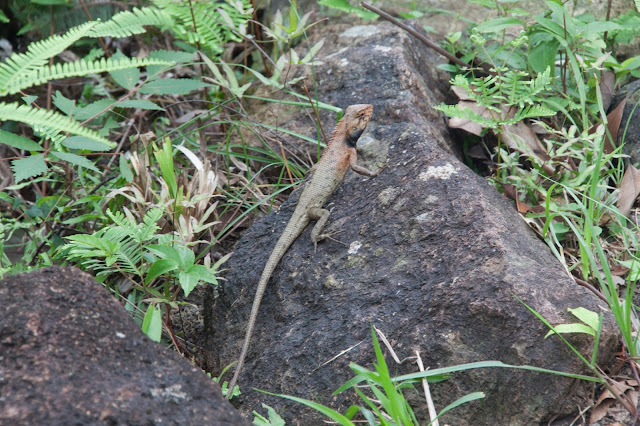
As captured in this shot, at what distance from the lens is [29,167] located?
12.3 feet

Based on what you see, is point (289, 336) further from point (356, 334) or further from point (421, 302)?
point (421, 302)

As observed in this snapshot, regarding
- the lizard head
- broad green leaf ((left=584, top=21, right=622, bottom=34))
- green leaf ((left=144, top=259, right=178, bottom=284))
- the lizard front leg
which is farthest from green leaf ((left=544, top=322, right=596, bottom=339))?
broad green leaf ((left=584, top=21, right=622, bottom=34))

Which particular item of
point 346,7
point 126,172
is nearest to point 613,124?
point 346,7

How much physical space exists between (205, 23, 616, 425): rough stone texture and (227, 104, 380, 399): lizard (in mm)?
77

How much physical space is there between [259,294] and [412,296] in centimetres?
100

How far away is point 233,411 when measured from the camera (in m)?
2.38

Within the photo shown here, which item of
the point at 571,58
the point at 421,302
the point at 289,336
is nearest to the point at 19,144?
the point at 289,336

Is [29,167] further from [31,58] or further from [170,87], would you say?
[31,58]

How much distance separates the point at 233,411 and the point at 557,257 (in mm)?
2460

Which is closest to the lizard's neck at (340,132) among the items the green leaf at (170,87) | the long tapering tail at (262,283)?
the long tapering tail at (262,283)

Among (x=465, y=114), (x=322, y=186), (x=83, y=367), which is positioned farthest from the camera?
(x=322, y=186)

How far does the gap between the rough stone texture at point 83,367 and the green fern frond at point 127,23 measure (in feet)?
4.90

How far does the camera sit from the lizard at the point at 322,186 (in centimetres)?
382

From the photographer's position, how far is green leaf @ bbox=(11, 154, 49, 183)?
3.67m
